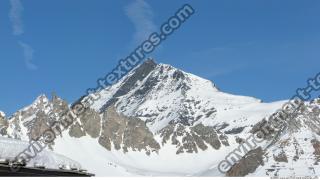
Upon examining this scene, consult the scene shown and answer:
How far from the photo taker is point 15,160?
1959cm

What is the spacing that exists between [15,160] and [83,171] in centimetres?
449

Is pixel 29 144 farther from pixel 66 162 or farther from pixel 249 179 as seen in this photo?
pixel 249 179

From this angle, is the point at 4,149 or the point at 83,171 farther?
the point at 83,171

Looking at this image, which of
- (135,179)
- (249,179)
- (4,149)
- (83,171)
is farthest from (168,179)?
(83,171)

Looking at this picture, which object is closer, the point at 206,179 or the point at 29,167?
the point at 206,179

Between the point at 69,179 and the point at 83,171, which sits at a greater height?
the point at 83,171

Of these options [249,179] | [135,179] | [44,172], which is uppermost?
[44,172]

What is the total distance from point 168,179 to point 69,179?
226cm

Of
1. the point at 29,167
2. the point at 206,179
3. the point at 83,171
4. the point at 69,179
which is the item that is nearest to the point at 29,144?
the point at 29,167

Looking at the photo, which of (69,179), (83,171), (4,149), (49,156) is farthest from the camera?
(83,171)

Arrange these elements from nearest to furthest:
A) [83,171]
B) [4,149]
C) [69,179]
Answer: [69,179] < [4,149] < [83,171]

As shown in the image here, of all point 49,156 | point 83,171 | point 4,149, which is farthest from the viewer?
point 83,171

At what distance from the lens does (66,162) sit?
21562mm

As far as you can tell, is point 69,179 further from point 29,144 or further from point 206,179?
point 29,144
